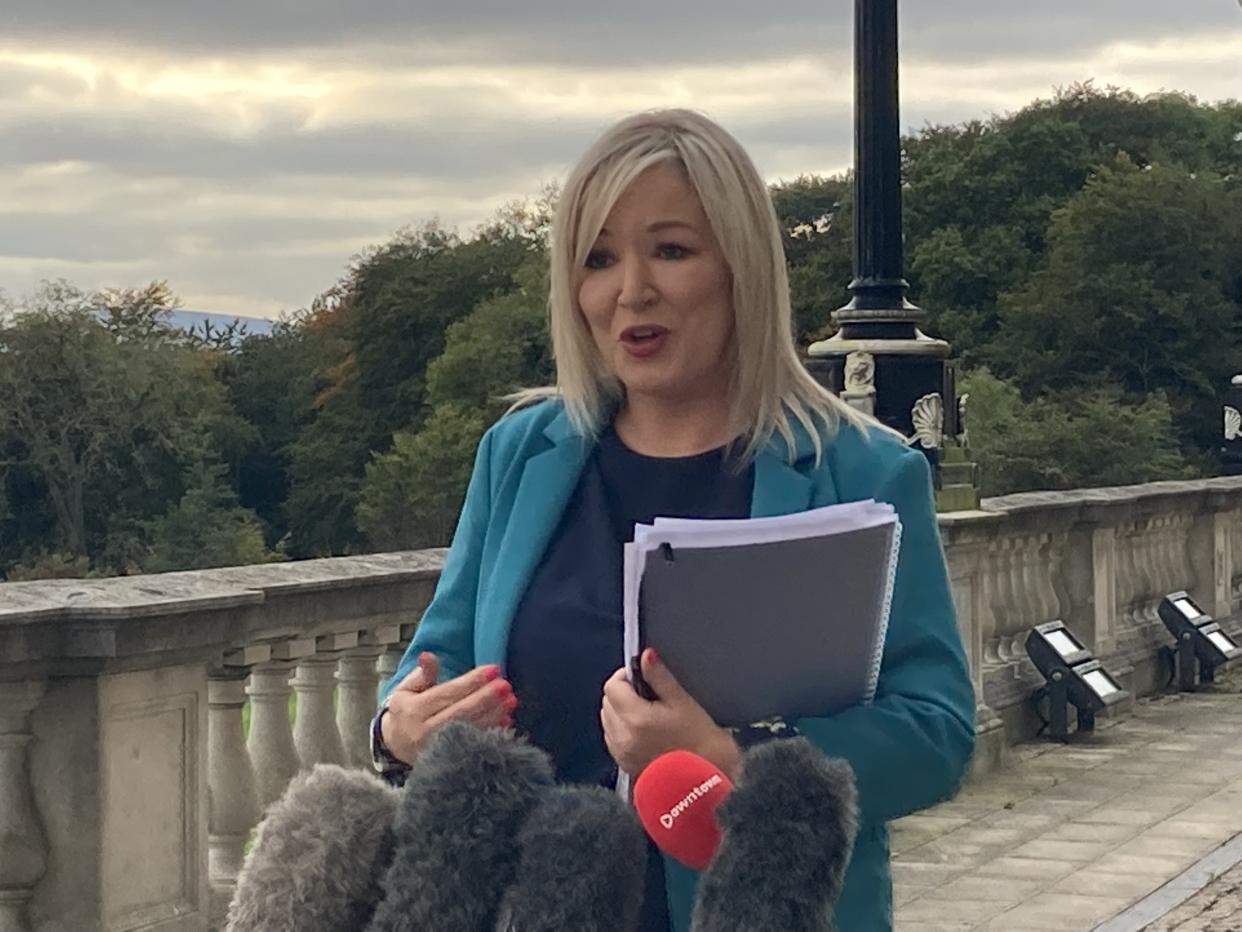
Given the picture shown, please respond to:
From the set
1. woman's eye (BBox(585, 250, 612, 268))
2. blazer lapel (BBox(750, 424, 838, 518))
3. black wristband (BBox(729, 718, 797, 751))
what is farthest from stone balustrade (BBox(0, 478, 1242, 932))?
black wristband (BBox(729, 718, 797, 751))

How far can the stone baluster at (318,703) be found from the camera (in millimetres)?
6438

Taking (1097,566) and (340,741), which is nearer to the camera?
(340,741)

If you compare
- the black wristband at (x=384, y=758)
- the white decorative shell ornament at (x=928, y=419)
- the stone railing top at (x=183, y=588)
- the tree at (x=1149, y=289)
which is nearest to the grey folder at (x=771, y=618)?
the black wristband at (x=384, y=758)

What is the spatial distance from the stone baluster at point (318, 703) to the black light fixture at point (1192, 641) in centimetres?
961

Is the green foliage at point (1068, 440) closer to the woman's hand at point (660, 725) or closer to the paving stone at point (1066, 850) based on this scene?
the paving stone at point (1066, 850)

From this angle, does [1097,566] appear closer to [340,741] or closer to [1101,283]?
[340,741]

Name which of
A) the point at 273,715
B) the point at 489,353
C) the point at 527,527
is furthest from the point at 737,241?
the point at 489,353

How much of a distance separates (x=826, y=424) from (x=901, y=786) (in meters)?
0.43

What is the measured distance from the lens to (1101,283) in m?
67.8

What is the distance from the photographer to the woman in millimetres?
2605

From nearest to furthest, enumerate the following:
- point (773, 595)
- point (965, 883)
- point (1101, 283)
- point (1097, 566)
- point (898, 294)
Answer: point (773, 595), point (965, 883), point (898, 294), point (1097, 566), point (1101, 283)

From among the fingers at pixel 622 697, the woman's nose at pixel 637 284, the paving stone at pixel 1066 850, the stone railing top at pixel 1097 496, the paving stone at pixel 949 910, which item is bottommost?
the paving stone at pixel 1066 850

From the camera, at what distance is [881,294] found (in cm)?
1126

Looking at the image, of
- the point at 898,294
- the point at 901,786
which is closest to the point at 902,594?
the point at 901,786
